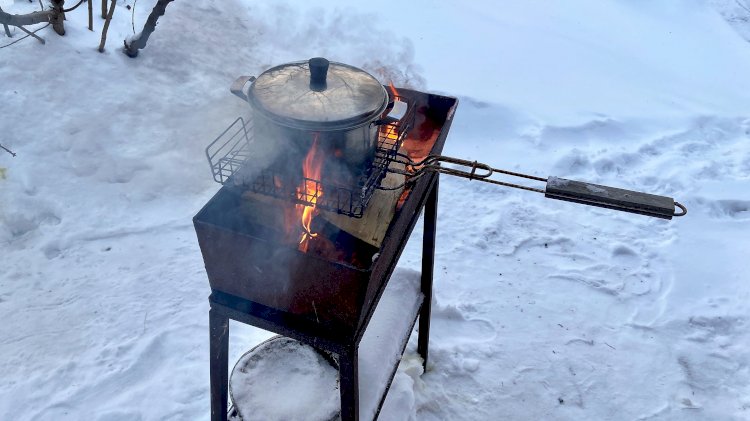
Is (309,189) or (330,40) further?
(330,40)

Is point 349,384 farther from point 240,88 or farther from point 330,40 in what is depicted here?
point 330,40

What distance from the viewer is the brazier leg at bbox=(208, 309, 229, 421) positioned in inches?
91.1

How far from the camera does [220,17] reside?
6539 millimetres

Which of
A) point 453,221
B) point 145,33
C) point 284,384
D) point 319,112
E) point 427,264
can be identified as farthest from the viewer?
point 145,33

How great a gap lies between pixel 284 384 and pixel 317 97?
4.84 ft

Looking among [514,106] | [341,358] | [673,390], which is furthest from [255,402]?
→ [514,106]

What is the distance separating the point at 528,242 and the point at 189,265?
272 centimetres

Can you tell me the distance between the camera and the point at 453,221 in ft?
15.6

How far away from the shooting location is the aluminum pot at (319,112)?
1.91 meters

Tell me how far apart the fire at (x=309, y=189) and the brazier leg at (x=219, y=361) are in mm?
509

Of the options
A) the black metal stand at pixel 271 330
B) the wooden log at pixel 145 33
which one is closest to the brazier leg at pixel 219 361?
the black metal stand at pixel 271 330

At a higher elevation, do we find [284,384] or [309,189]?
[309,189]

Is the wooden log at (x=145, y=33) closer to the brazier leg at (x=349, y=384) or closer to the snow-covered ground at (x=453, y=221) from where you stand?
the snow-covered ground at (x=453, y=221)

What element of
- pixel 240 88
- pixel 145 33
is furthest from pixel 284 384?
pixel 145 33
